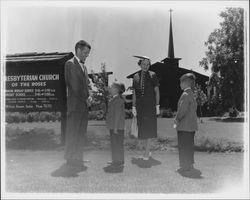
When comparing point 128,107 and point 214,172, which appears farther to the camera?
point 128,107

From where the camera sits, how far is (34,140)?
7.65 m

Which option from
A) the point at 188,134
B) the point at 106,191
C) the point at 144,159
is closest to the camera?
the point at 106,191

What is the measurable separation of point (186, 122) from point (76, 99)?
1833 millimetres

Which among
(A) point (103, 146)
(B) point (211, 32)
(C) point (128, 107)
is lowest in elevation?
(A) point (103, 146)

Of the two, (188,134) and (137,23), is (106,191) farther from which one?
(137,23)

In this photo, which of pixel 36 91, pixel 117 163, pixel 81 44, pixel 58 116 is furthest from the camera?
pixel 58 116

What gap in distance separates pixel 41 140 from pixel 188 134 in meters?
3.04

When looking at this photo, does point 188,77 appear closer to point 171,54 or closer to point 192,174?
point 171,54

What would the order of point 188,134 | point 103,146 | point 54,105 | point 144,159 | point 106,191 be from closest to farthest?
point 106,191, point 188,134, point 144,159, point 103,146, point 54,105

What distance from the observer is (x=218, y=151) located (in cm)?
752

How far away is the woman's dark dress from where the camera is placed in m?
6.70

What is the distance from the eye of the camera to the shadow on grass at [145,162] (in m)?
6.58

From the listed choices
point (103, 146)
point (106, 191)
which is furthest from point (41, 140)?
point (106, 191)

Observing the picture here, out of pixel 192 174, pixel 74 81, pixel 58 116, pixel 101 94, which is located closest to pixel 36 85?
pixel 58 116
